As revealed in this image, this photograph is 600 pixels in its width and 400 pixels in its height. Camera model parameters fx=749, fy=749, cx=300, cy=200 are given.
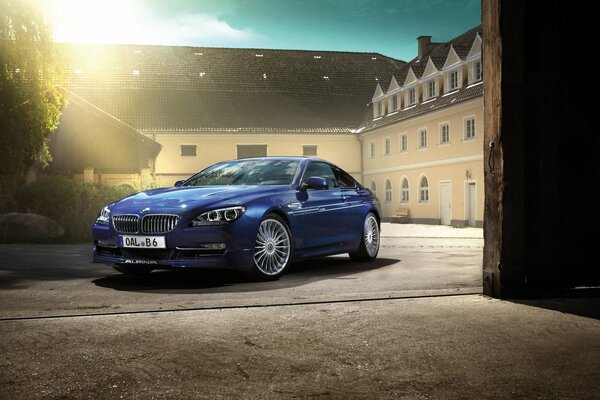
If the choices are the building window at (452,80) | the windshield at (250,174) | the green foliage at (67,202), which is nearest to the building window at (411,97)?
the building window at (452,80)

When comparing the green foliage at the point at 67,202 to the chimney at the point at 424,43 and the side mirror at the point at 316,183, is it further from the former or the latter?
the chimney at the point at 424,43

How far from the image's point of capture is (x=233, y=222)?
848 centimetres

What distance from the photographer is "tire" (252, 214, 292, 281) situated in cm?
883

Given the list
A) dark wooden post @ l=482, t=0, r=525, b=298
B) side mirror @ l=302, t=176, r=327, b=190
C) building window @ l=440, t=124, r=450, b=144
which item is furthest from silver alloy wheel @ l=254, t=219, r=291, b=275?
building window @ l=440, t=124, r=450, b=144

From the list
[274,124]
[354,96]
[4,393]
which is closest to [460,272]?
[4,393]

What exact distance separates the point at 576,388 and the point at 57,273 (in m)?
7.44

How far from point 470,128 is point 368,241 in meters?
25.9

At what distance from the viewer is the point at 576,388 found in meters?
4.04

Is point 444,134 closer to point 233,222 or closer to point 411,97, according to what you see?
point 411,97

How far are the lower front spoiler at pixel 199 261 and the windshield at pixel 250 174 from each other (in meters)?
1.57

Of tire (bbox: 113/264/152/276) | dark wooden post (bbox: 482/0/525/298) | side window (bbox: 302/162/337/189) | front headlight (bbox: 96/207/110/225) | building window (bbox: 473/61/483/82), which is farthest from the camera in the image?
building window (bbox: 473/61/483/82)

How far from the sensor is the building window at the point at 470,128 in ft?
117

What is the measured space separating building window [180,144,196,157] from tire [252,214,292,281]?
1689 inches

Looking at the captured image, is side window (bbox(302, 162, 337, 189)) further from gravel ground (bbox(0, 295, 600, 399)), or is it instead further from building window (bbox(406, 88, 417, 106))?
building window (bbox(406, 88, 417, 106))
